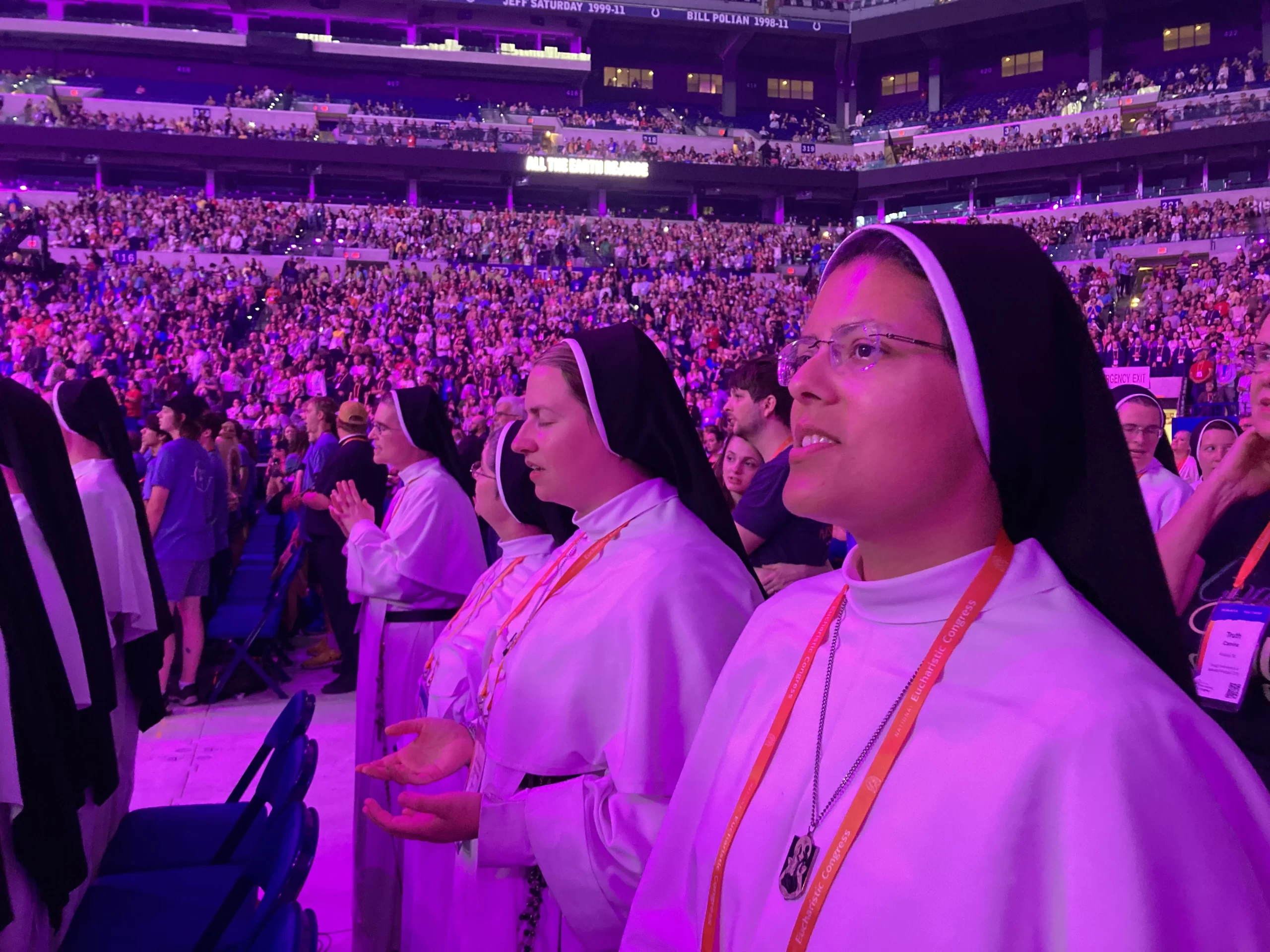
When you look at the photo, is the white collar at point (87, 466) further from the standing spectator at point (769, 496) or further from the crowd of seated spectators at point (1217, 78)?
the crowd of seated spectators at point (1217, 78)

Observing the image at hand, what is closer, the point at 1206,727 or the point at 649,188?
the point at 1206,727

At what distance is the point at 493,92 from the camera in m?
37.6

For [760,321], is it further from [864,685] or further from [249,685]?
[864,685]

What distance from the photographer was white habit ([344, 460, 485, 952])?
356 cm

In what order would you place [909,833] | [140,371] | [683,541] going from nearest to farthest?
[909,833] → [683,541] → [140,371]

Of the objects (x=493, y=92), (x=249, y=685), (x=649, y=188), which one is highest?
(x=493, y=92)

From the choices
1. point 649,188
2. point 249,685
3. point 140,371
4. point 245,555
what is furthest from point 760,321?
point 249,685

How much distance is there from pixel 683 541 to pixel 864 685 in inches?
33.9

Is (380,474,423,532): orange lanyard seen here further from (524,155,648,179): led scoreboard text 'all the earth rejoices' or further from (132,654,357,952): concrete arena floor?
(524,155,648,179): led scoreboard text 'all the earth rejoices'

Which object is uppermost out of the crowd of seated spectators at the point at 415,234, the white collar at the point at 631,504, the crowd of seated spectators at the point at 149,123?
the crowd of seated spectators at the point at 149,123

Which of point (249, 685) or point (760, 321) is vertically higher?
point (760, 321)

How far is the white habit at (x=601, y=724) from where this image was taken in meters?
1.70

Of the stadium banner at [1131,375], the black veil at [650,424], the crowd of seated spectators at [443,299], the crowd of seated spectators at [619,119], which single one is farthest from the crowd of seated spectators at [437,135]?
the black veil at [650,424]

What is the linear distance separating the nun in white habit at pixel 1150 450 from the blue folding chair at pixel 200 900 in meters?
3.41
